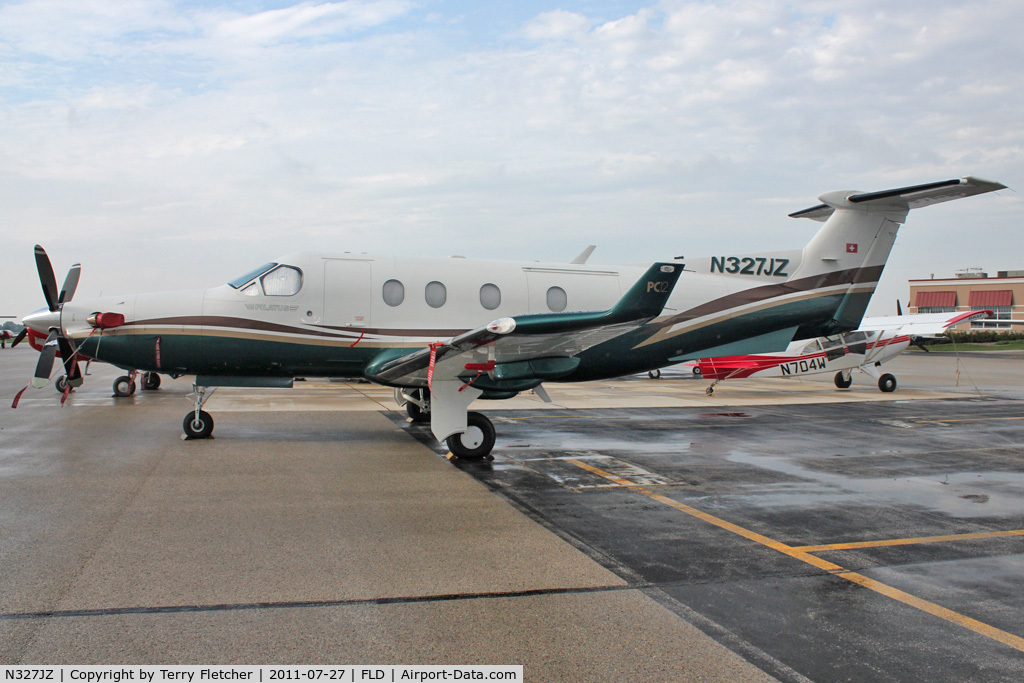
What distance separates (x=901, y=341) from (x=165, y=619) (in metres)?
23.0

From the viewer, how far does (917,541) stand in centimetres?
643

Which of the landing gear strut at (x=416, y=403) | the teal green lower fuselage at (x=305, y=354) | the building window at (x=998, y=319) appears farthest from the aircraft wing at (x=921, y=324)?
the building window at (x=998, y=319)

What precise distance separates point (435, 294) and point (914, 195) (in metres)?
8.33

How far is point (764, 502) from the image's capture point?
7938 mm

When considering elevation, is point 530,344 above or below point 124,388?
above

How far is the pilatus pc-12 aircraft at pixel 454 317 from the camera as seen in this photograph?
10.5 meters

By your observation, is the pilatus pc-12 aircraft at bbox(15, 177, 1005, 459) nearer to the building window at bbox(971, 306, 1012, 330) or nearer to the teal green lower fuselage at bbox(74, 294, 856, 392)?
the teal green lower fuselage at bbox(74, 294, 856, 392)

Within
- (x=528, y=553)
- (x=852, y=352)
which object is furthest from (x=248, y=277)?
(x=852, y=352)

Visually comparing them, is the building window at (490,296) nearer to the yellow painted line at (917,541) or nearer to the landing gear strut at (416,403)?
the landing gear strut at (416,403)

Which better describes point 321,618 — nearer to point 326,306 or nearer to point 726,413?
point 326,306

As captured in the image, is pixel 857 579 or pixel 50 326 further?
pixel 50 326

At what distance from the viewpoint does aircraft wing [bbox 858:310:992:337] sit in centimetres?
2205

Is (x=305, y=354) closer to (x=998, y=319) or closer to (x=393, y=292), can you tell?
A: (x=393, y=292)

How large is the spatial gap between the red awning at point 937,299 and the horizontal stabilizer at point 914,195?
77.8m
